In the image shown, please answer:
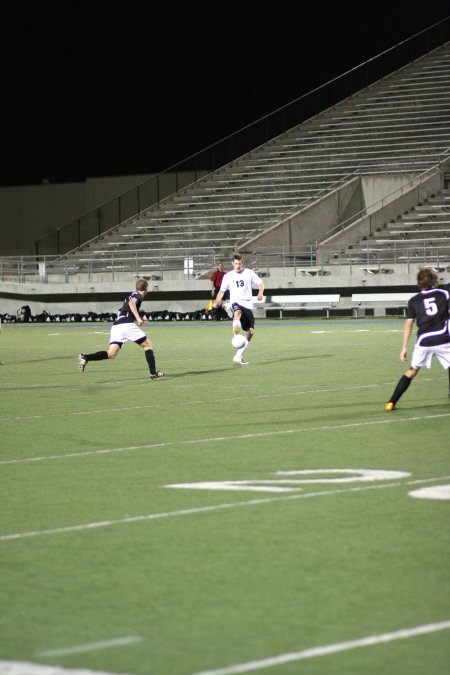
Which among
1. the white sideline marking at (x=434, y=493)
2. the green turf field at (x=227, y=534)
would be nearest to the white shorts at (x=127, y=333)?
the green turf field at (x=227, y=534)

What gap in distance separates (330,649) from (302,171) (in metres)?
48.3

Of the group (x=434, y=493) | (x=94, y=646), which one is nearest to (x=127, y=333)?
(x=434, y=493)

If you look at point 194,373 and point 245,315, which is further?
point 245,315

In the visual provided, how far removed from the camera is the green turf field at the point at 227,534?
515cm

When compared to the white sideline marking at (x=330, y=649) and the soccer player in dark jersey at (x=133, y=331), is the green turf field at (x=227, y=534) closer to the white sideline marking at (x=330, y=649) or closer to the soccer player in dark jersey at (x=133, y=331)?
the white sideline marking at (x=330, y=649)

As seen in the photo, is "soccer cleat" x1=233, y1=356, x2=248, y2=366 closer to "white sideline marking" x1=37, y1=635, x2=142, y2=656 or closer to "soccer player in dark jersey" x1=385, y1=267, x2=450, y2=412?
"soccer player in dark jersey" x1=385, y1=267, x2=450, y2=412

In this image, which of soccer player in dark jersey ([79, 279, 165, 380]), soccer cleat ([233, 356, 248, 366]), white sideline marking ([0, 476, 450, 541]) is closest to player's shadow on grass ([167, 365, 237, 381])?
soccer player in dark jersey ([79, 279, 165, 380])

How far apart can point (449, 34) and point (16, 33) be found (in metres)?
19.5

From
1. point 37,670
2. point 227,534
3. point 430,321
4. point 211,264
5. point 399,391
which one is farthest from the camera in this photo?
point 211,264

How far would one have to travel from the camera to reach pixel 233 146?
5503cm

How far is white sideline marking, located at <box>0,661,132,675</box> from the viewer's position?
4781 mm

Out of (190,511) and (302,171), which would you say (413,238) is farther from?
(190,511)

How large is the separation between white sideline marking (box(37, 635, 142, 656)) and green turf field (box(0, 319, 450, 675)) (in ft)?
0.04

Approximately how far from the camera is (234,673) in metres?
4.75
